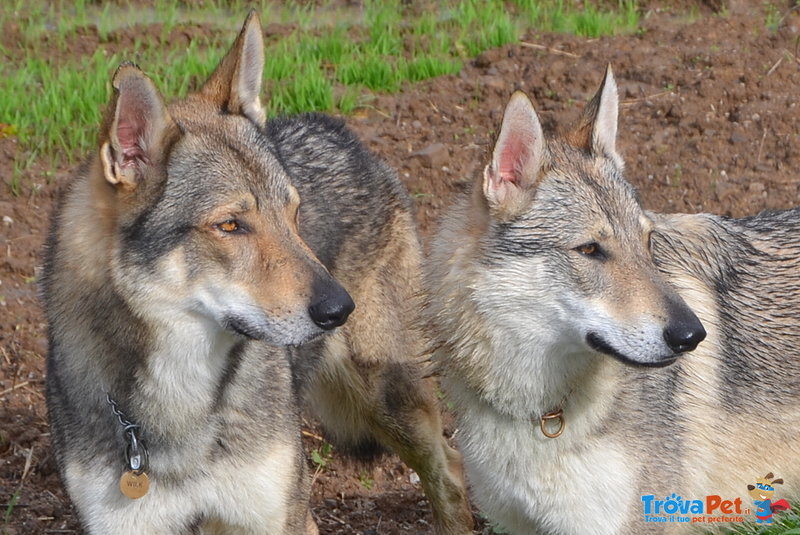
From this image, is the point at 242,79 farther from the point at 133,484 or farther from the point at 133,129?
the point at 133,484

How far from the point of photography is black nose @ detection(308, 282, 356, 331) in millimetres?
3799

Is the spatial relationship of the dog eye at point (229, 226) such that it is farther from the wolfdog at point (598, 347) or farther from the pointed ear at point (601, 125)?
the pointed ear at point (601, 125)

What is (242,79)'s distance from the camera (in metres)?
4.45

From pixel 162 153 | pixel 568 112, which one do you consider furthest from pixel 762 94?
pixel 162 153

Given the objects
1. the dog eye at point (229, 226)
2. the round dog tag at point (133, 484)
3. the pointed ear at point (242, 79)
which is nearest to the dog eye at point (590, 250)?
the dog eye at point (229, 226)

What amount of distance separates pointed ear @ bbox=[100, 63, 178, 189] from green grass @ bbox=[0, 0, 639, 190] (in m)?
3.67

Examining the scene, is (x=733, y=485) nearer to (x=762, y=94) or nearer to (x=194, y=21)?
(x=762, y=94)

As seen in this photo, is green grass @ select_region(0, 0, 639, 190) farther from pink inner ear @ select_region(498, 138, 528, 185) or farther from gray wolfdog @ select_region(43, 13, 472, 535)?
pink inner ear @ select_region(498, 138, 528, 185)

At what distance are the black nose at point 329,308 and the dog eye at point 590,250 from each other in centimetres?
85

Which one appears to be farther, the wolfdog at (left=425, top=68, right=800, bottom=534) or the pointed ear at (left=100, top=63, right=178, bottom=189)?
the wolfdog at (left=425, top=68, right=800, bottom=534)

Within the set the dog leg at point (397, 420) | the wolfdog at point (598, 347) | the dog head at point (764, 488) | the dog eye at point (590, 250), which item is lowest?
the dog leg at point (397, 420)

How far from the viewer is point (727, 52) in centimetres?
868

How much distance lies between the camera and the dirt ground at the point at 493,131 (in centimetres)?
574

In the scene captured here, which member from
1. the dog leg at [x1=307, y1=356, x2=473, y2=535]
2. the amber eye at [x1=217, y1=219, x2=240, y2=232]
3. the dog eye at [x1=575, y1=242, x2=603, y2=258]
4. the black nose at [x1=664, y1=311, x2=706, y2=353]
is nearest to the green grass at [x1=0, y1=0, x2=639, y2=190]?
the dog leg at [x1=307, y1=356, x2=473, y2=535]
